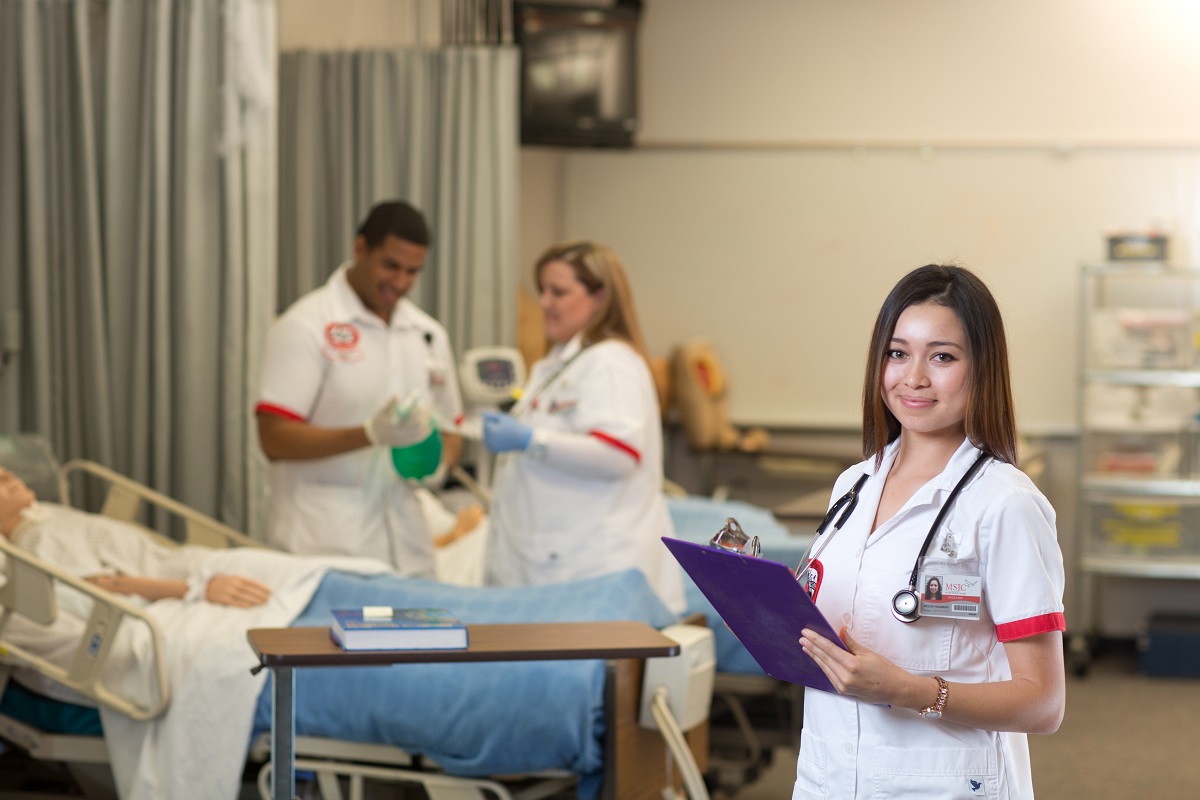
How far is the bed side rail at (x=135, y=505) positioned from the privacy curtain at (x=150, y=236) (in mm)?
115

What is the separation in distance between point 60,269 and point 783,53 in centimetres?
383

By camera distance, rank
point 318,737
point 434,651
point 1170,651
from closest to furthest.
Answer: point 434,651
point 318,737
point 1170,651

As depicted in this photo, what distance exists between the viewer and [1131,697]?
208 inches

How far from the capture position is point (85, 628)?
108 inches

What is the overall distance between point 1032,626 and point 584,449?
5.46 feet

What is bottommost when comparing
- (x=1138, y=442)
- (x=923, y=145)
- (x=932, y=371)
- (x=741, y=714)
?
(x=741, y=714)

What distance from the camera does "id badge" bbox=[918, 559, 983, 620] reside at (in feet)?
4.69

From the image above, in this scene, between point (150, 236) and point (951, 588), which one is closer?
point (951, 588)

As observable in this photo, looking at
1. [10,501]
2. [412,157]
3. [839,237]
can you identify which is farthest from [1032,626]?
[839,237]

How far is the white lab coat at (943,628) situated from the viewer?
1.43 metres

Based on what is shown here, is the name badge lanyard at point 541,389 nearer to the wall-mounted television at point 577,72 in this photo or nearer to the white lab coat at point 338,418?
the white lab coat at point 338,418

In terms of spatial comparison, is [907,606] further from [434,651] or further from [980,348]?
[434,651]

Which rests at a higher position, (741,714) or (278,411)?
(278,411)

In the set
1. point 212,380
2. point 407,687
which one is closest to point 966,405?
point 407,687
